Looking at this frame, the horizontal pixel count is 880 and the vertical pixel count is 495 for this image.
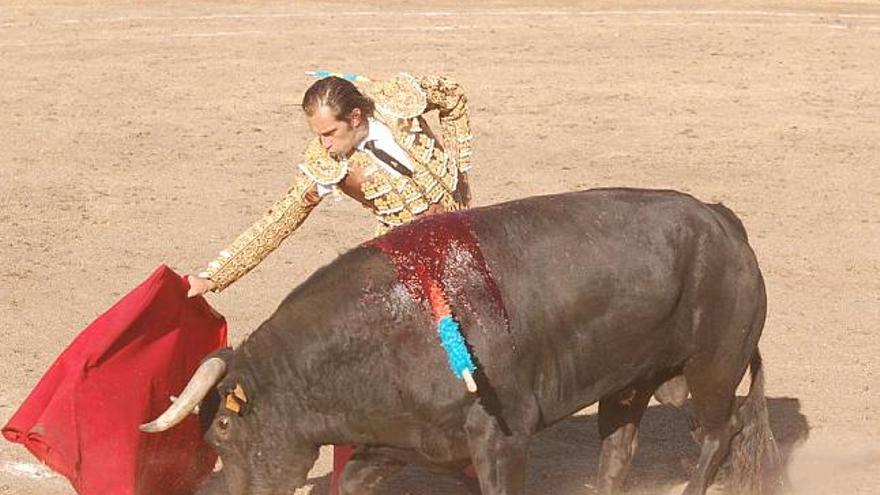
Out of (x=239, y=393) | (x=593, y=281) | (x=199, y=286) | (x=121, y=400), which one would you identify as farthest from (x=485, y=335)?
(x=121, y=400)

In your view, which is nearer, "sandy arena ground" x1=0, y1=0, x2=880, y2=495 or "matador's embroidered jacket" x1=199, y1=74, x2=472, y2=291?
"matador's embroidered jacket" x1=199, y1=74, x2=472, y2=291

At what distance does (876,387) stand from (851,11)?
9.55 metres

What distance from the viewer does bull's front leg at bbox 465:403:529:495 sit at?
5.60 m

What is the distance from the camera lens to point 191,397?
547 centimetres

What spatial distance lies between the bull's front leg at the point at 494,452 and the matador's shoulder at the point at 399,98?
125cm

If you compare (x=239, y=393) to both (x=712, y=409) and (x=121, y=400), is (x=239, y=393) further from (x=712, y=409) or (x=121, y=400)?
(x=712, y=409)

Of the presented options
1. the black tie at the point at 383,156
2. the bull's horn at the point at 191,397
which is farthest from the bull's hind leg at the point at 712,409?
the bull's horn at the point at 191,397

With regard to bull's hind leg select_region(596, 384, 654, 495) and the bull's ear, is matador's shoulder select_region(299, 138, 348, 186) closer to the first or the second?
the bull's ear

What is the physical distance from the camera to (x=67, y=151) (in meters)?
12.2

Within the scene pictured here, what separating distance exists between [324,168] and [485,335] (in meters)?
0.93

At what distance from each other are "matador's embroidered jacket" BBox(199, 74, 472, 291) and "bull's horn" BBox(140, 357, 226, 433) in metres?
0.72

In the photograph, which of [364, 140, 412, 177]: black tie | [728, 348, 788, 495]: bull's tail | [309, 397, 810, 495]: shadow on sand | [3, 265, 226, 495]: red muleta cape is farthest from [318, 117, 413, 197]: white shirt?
[728, 348, 788, 495]: bull's tail

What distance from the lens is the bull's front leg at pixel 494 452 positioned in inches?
220

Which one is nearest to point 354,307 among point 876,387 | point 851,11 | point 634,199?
point 634,199
